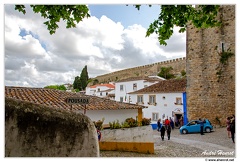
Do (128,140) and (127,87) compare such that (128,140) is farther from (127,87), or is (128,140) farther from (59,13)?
(127,87)

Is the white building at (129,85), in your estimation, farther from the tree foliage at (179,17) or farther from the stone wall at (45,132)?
the stone wall at (45,132)

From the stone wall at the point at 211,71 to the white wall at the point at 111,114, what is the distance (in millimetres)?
4633

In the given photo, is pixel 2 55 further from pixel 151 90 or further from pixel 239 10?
pixel 151 90

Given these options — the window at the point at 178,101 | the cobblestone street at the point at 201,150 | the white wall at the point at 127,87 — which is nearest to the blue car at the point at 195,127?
the cobblestone street at the point at 201,150

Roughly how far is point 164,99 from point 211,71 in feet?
17.4

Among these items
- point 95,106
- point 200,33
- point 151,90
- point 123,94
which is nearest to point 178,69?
point 123,94

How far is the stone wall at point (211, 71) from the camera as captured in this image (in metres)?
11.3

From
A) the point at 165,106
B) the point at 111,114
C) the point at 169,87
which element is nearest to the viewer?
the point at 111,114

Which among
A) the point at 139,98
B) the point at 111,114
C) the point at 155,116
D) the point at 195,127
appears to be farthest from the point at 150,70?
the point at 111,114

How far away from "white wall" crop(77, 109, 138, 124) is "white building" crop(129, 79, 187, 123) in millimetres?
7386

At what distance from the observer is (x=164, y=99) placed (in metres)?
17.4

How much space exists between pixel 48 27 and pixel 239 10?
11.5ft

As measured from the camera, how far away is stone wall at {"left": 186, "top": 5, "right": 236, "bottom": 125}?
11.3 meters

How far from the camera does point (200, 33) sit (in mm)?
13164
